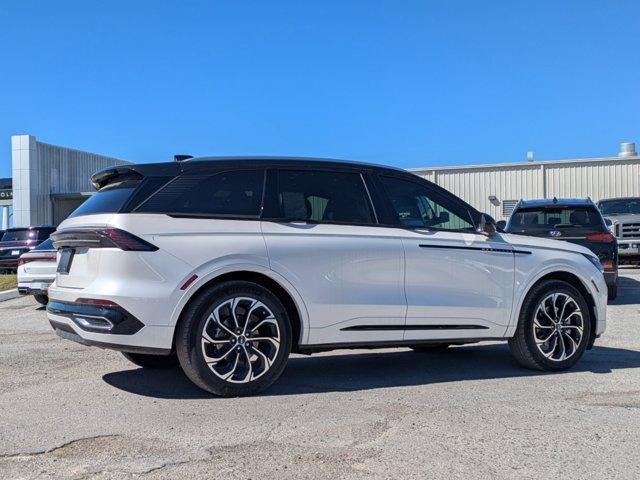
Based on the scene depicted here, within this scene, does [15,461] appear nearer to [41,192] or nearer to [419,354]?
[419,354]

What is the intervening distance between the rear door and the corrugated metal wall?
69.0ft

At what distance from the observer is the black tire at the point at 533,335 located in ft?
19.4

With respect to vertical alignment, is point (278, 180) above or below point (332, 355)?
above

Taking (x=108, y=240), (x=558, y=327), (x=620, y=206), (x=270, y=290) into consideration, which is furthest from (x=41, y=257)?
(x=620, y=206)

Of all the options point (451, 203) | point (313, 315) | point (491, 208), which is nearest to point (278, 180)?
point (313, 315)

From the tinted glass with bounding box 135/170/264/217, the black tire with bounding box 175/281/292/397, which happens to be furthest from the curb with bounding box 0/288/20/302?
the black tire with bounding box 175/281/292/397

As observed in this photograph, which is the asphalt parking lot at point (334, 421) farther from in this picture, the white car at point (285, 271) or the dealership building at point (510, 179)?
the dealership building at point (510, 179)

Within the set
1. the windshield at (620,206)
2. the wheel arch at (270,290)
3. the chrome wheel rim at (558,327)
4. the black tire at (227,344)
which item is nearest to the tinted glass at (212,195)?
the wheel arch at (270,290)

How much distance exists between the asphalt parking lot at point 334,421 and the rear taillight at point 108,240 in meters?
1.19

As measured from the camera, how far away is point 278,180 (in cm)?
531

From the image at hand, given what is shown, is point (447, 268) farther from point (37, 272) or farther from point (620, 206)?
point (620, 206)

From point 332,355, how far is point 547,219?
5511 millimetres

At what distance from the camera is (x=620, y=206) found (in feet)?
55.9

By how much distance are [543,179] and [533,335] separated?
21030mm
